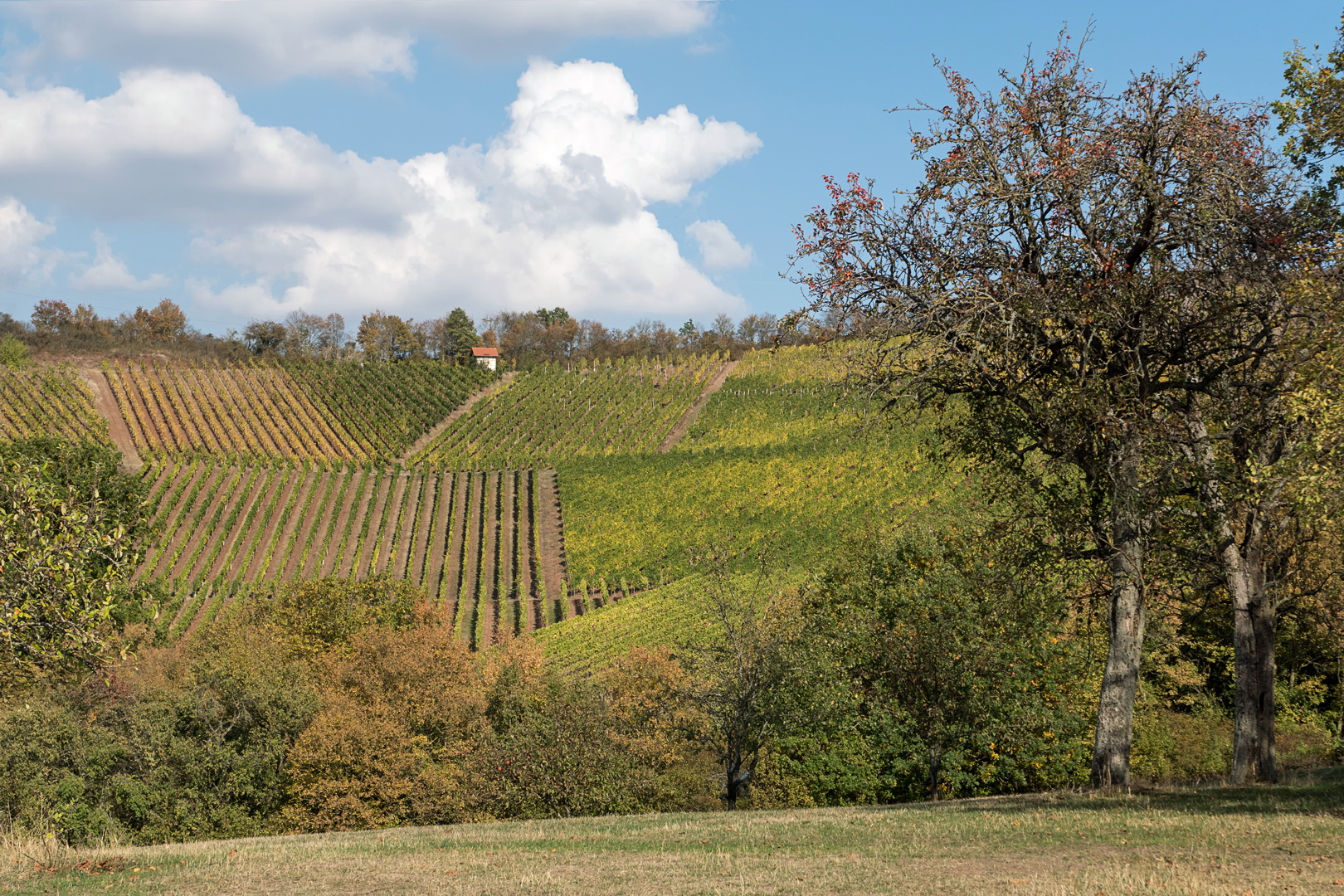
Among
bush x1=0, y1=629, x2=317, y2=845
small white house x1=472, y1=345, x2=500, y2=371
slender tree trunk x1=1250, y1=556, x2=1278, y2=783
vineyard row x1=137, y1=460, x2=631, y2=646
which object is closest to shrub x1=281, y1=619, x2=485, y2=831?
bush x1=0, y1=629, x2=317, y2=845

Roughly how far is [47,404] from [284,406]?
81.3 feet

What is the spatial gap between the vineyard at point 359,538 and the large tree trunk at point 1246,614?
1867 inches

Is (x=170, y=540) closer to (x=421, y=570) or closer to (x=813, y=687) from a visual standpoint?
(x=421, y=570)

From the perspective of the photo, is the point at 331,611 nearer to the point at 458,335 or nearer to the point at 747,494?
the point at 747,494

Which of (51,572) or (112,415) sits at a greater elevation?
(112,415)

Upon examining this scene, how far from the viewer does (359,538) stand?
254ft

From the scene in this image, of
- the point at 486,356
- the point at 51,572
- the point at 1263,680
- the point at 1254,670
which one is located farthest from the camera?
the point at 486,356

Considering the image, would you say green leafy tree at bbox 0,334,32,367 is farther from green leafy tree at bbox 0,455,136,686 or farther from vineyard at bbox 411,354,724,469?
green leafy tree at bbox 0,455,136,686

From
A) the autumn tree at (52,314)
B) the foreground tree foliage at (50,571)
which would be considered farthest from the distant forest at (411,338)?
the foreground tree foliage at (50,571)

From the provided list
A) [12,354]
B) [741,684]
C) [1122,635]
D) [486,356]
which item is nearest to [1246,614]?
[1122,635]

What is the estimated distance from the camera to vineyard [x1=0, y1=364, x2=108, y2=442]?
92.0 m

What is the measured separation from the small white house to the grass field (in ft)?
483

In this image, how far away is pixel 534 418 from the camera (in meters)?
118

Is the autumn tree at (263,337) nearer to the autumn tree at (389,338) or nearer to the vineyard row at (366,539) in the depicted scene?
the autumn tree at (389,338)
